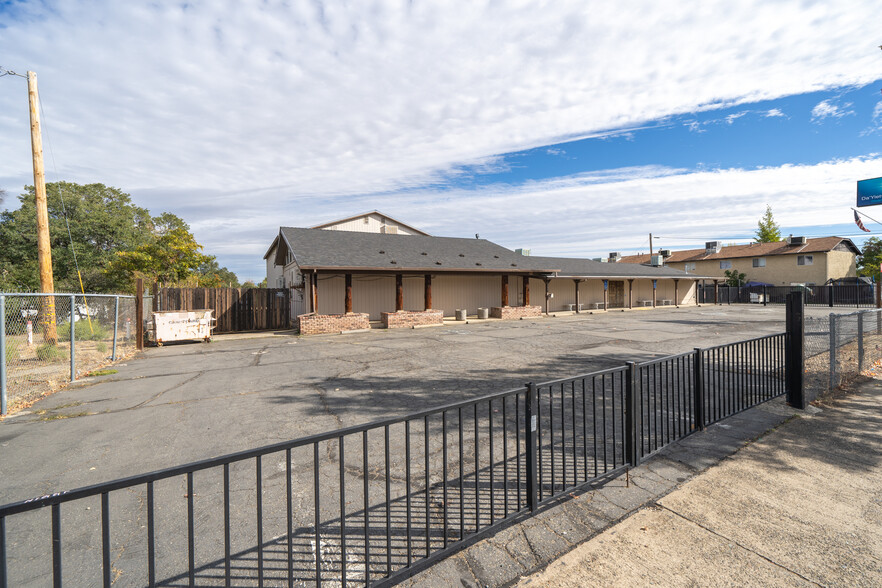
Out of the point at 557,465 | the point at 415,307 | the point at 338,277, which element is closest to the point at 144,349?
the point at 338,277

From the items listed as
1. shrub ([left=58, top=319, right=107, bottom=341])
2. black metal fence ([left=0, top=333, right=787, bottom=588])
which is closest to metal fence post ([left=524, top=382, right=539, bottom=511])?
black metal fence ([left=0, top=333, right=787, bottom=588])

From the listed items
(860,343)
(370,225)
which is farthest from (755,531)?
(370,225)

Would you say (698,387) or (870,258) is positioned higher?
(870,258)

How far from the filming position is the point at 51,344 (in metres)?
11.5

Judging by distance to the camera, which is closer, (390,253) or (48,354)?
(48,354)

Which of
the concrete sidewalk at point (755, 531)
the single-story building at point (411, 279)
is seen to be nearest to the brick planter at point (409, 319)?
the single-story building at point (411, 279)

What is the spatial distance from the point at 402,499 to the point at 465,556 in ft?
2.95

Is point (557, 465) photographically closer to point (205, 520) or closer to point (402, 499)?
point (402, 499)

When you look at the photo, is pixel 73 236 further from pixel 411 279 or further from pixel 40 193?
pixel 411 279

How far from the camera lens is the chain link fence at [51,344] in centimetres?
750

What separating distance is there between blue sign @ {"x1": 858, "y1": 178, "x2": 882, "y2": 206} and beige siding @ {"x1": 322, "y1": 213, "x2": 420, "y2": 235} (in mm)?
28073

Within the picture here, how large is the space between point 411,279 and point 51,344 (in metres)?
15.3

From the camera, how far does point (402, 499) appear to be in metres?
3.56

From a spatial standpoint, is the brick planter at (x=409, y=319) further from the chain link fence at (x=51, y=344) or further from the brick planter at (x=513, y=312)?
the chain link fence at (x=51, y=344)
